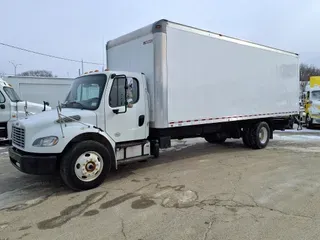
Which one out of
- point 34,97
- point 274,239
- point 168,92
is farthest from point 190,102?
point 34,97

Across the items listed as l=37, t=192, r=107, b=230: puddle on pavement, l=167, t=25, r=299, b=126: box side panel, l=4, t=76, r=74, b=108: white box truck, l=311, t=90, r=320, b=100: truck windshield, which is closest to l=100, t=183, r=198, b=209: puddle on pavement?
l=37, t=192, r=107, b=230: puddle on pavement

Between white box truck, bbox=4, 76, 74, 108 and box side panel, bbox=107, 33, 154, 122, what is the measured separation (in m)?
9.27

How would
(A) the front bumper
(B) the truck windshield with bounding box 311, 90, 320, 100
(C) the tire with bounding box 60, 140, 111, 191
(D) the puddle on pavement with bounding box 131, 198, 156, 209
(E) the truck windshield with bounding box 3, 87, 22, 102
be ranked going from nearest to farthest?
(D) the puddle on pavement with bounding box 131, 198, 156, 209
(A) the front bumper
(C) the tire with bounding box 60, 140, 111, 191
(E) the truck windshield with bounding box 3, 87, 22, 102
(B) the truck windshield with bounding box 311, 90, 320, 100

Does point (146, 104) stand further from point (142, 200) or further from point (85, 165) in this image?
point (142, 200)

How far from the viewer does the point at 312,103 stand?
16.2 metres

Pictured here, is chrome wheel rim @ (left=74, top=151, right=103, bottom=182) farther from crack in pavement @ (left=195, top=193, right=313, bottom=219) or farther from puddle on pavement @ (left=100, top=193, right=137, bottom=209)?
crack in pavement @ (left=195, top=193, right=313, bottom=219)

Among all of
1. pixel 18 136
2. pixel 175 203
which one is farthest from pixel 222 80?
pixel 18 136

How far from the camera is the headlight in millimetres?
5023

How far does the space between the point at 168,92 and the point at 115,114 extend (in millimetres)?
1355

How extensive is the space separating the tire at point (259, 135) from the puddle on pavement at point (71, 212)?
593cm

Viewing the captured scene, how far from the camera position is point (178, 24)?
21.5 feet

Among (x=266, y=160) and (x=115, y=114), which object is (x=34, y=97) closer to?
(x=115, y=114)

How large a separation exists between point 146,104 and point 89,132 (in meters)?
1.58

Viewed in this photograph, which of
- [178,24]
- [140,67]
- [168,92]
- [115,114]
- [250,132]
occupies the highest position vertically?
[178,24]
